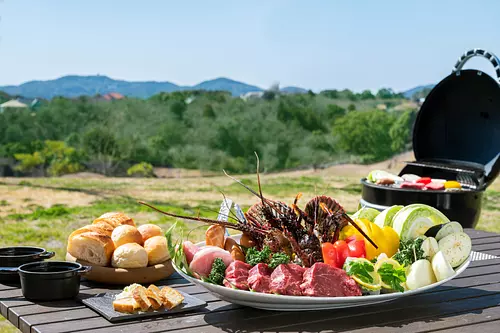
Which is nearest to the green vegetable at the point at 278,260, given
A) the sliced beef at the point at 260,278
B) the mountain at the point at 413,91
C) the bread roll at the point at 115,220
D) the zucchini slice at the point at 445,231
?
the sliced beef at the point at 260,278

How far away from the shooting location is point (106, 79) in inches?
472

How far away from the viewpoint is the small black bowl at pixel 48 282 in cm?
206

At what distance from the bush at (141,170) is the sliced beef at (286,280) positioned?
8.82 metres

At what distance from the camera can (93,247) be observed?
2268 millimetres

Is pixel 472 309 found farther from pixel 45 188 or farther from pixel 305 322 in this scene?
pixel 45 188

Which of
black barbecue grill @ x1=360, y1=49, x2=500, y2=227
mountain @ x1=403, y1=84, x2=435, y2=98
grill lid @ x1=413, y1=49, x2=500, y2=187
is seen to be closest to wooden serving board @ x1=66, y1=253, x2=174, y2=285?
black barbecue grill @ x1=360, y1=49, x2=500, y2=227

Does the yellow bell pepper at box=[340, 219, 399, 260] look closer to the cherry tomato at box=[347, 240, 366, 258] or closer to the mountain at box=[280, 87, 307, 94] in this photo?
the cherry tomato at box=[347, 240, 366, 258]

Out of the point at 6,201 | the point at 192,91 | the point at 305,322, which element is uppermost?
the point at 192,91

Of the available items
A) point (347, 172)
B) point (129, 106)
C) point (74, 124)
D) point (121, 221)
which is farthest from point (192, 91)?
point (121, 221)

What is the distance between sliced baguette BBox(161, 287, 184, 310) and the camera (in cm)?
200

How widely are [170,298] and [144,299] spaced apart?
93mm

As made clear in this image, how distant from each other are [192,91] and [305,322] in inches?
407

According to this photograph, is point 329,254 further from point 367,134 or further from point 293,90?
point 293,90

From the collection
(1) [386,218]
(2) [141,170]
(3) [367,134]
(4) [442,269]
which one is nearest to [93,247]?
(1) [386,218]
